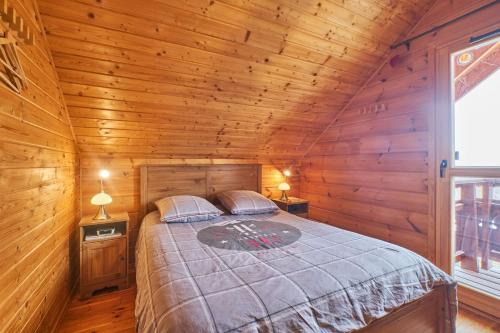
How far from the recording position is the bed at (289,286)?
939 millimetres

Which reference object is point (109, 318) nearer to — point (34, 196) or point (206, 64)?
point (34, 196)

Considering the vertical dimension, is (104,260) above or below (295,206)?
below

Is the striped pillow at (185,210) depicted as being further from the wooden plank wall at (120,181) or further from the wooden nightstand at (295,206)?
the wooden nightstand at (295,206)

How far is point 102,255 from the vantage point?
221 cm

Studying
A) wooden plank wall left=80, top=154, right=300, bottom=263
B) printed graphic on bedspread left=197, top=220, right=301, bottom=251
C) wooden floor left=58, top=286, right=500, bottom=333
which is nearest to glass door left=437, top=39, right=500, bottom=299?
wooden floor left=58, top=286, right=500, bottom=333

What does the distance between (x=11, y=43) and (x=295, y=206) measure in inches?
117

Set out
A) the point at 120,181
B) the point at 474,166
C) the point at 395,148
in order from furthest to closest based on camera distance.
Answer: the point at 120,181 → the point at 395,148 → the point at 474,166

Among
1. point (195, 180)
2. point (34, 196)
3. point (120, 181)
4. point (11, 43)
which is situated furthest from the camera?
point (195, 180)

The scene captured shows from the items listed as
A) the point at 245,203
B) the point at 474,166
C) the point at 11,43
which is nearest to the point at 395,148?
the point at 474,166

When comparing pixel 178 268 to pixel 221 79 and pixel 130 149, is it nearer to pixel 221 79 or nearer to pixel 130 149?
pixel 221 79

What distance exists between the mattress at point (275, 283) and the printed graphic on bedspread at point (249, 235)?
0.01 m

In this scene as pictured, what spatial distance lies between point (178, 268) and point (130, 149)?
184 cm

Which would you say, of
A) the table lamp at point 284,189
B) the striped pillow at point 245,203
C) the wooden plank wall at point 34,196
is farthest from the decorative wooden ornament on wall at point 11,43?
the table lamp at point 284,189

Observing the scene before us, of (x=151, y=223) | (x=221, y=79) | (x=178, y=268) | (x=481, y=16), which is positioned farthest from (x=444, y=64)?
(x=151, y=223)
